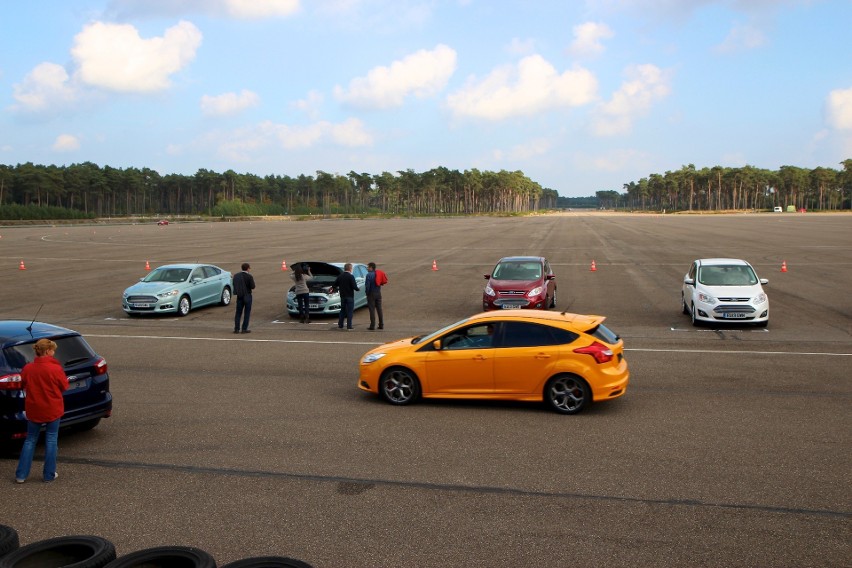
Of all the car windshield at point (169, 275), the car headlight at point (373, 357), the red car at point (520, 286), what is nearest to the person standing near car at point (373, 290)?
the red car at point (520, 286)

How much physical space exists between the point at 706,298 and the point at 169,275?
51.7ft

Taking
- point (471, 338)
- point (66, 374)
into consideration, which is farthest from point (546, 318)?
point (66, 374)

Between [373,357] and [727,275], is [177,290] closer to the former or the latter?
[373,357]

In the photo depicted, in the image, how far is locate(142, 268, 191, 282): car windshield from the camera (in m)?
23.0

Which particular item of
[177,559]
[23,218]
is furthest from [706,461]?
[23,218]

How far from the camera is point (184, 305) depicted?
22.6 metres

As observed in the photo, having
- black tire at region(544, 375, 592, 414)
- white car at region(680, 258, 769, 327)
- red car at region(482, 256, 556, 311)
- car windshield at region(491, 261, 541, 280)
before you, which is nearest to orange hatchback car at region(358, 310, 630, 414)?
black tire at region(544, 375, 592, 414)

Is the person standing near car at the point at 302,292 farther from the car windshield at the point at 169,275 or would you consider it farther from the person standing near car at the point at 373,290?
the car windshield at the point at 169,275

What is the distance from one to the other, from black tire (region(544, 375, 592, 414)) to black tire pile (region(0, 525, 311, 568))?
19.8 feet

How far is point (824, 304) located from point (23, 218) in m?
140

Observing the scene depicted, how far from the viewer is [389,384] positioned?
37.0 ft

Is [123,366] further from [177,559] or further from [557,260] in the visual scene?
[557,260]

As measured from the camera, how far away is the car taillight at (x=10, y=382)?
8.35 meters

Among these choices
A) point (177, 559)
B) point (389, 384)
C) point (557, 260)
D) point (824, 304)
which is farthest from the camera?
point (557, 260)
